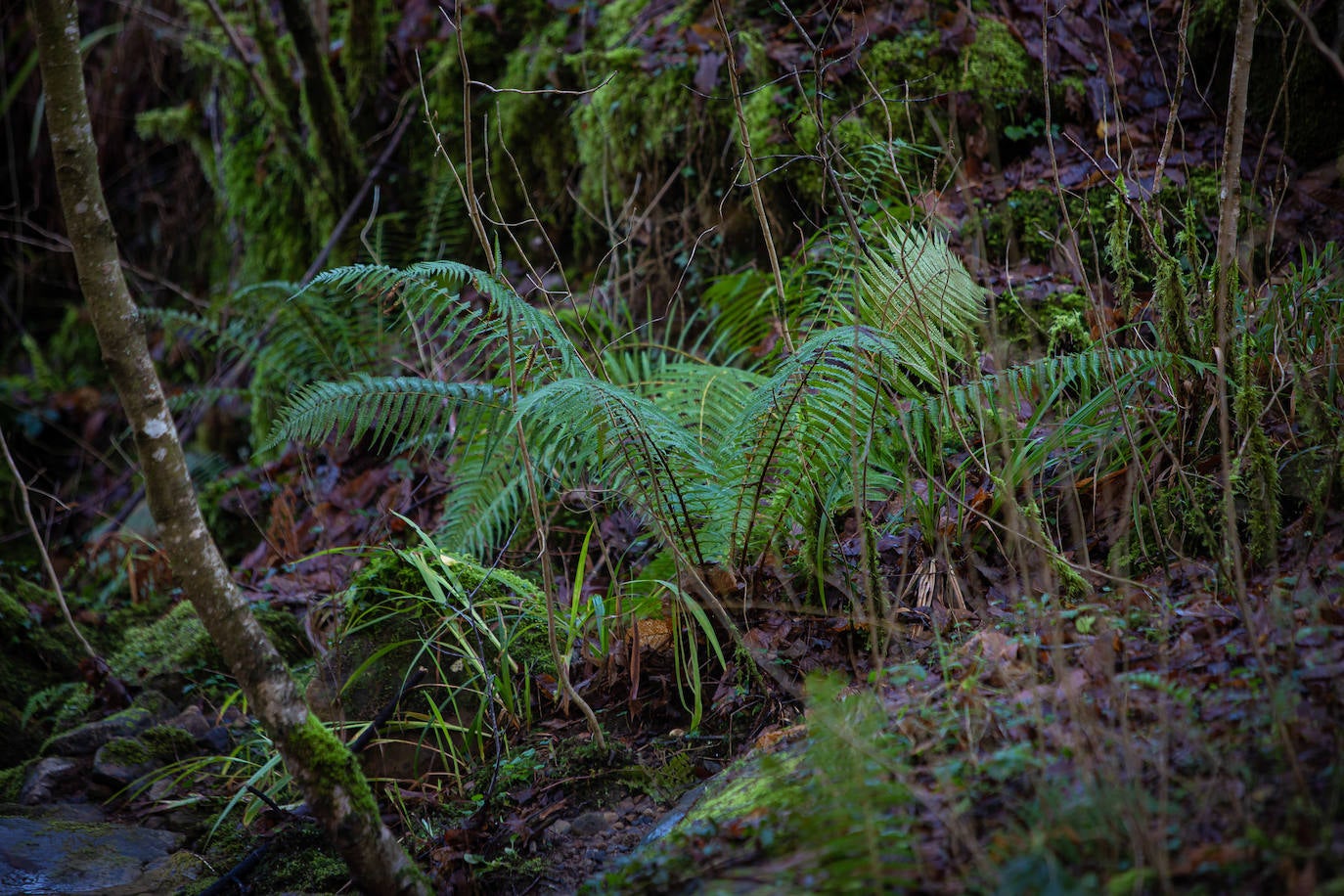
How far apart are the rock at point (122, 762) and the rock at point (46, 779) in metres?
0.08

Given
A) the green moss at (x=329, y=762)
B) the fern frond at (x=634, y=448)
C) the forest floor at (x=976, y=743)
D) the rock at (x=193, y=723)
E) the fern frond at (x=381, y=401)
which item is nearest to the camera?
the forest floor at (x=976, y=743)

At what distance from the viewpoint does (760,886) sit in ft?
4.62

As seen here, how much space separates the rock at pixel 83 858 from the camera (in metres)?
2.13

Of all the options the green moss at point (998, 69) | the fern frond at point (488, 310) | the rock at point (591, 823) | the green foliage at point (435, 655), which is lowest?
the rock at point (591, 823)

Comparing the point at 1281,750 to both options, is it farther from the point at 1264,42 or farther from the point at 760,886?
the point at 1264,42

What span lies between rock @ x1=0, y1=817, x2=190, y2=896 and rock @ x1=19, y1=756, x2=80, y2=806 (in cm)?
26

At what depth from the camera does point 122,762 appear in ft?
9.23

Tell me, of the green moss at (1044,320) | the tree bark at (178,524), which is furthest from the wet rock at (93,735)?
the green moss at (1044,320)

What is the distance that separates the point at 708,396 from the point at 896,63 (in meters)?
2.04

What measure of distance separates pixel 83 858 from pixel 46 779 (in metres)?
0.66

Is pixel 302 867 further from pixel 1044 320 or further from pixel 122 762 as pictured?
pixel 1044 320

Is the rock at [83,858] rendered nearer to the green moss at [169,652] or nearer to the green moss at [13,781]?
the green moss at [13,781]

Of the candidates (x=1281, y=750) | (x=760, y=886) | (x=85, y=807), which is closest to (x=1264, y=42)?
(x=1281, y=750)

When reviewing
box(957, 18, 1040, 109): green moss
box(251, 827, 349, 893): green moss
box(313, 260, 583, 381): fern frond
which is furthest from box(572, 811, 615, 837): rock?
box(957, 18, 1040, 109): green moss
